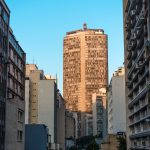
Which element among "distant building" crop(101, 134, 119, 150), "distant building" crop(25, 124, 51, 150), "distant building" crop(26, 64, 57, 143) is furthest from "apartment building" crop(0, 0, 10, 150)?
"distant building" crop(26, 64, 57, 143)

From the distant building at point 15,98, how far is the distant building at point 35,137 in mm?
17120

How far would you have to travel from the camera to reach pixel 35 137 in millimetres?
107500

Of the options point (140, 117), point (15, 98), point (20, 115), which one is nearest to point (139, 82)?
point (140, 117)

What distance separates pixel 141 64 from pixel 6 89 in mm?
23779

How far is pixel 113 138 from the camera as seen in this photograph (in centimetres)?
12350

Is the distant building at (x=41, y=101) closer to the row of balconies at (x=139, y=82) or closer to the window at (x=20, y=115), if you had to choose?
the window at (x=20, y=115)

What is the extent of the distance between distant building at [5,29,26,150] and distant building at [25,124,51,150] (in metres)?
17.1

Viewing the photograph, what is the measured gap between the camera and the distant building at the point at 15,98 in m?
75.8

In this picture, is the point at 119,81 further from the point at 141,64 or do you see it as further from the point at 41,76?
the point at 141,64

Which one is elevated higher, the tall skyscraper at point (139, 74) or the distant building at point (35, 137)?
the tall skyscraper at point (139, 74)

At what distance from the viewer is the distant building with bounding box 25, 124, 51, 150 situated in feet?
349

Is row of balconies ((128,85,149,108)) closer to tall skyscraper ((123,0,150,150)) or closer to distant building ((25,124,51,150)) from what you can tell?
tall skyscraper ((123,0,150,150))

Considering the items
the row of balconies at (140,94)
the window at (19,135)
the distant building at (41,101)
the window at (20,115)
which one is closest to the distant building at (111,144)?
the distant building at (41,101)

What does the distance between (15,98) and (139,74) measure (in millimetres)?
24990
